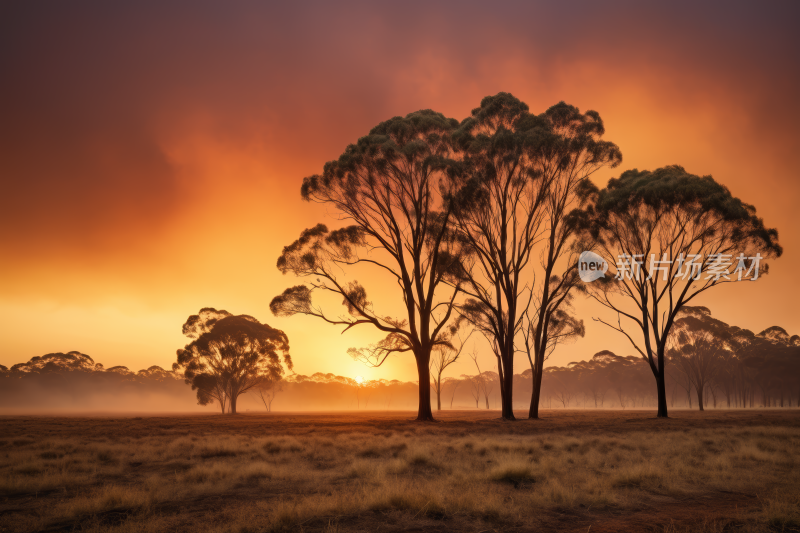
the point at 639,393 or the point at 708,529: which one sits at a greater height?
the point at 708,529

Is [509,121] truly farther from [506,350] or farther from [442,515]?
[442,515]

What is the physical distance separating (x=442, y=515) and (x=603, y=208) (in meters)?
28.9

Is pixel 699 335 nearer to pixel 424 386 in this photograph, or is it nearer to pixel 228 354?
pixel 424 386

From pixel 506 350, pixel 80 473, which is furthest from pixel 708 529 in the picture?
pixel 506 350

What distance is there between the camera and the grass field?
613cm

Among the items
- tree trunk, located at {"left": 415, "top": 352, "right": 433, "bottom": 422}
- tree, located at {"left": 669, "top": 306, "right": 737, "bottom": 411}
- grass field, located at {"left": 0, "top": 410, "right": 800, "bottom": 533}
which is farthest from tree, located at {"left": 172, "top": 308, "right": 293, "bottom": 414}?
tree, located at {"left": 669, "top": 306, "right": 737, "bottom": 411}

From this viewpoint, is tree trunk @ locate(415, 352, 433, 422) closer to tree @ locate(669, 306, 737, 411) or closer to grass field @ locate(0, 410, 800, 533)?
grass field @ locate(0, 410, 800, 533)

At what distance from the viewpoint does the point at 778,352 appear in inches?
2904

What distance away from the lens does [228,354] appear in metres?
59.2

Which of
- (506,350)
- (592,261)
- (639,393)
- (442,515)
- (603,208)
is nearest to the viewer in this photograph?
(442,515)

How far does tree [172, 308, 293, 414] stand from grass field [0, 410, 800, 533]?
1838 inches

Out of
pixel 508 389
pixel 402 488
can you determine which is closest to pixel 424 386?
pixel 508 389

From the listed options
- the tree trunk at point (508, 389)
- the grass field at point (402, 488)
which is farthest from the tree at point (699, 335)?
the grass field at point (402, 488)

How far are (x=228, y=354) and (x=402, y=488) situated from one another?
57.5m
